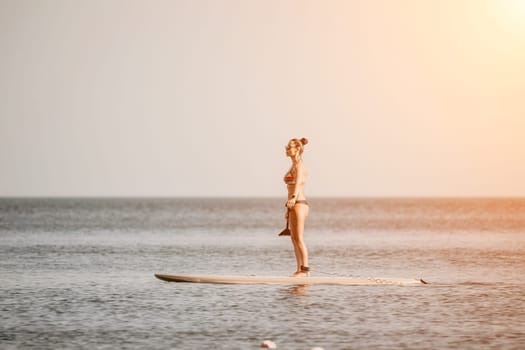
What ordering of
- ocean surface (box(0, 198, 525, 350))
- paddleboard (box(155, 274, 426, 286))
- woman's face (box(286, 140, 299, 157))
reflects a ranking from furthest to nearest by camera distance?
paddleboard (box(155, 274, 426, 286)) → woman's face (box(286, 140, 299, 157)) → ocean surface (box(0, 198, 525, 350))

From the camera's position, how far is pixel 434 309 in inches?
760

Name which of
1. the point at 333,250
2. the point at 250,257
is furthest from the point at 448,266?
the point at 333,250

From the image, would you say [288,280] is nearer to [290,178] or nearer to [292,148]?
[290,178]

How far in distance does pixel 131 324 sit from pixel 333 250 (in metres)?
25.7

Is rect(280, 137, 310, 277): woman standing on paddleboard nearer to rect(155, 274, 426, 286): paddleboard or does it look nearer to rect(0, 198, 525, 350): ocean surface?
rect(155, 274, 426, 286): paddleboard

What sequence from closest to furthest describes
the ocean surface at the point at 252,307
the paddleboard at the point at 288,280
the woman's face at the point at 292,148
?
the ocean surface at the point at 252,307 → the woman's face at the point at 292,148 → the paddleboard at the point at 288,280

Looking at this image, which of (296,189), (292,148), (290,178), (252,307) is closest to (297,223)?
(296,189)

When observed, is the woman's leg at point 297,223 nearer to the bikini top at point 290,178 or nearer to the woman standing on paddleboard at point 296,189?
the woman standing on paddleboard at point 296,189

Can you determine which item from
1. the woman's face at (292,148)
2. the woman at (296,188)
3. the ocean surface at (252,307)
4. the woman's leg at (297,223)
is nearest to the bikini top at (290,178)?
the woman at (296,188)

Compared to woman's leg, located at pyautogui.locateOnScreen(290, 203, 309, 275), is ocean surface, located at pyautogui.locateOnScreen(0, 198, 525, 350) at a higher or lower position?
lower

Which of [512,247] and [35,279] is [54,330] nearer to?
[35,279]

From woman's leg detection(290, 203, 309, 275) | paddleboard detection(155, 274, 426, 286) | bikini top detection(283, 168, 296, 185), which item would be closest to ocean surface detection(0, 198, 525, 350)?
paddleboard detection(155, 274, 426, 286)

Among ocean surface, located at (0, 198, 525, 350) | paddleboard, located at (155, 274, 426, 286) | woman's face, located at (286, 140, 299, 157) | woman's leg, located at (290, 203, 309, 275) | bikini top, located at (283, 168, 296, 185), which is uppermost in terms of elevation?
woman's face, located at (286, 140, 299, 157)

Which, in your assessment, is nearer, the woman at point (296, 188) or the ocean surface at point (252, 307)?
the ocean surface at point (252, 307)
